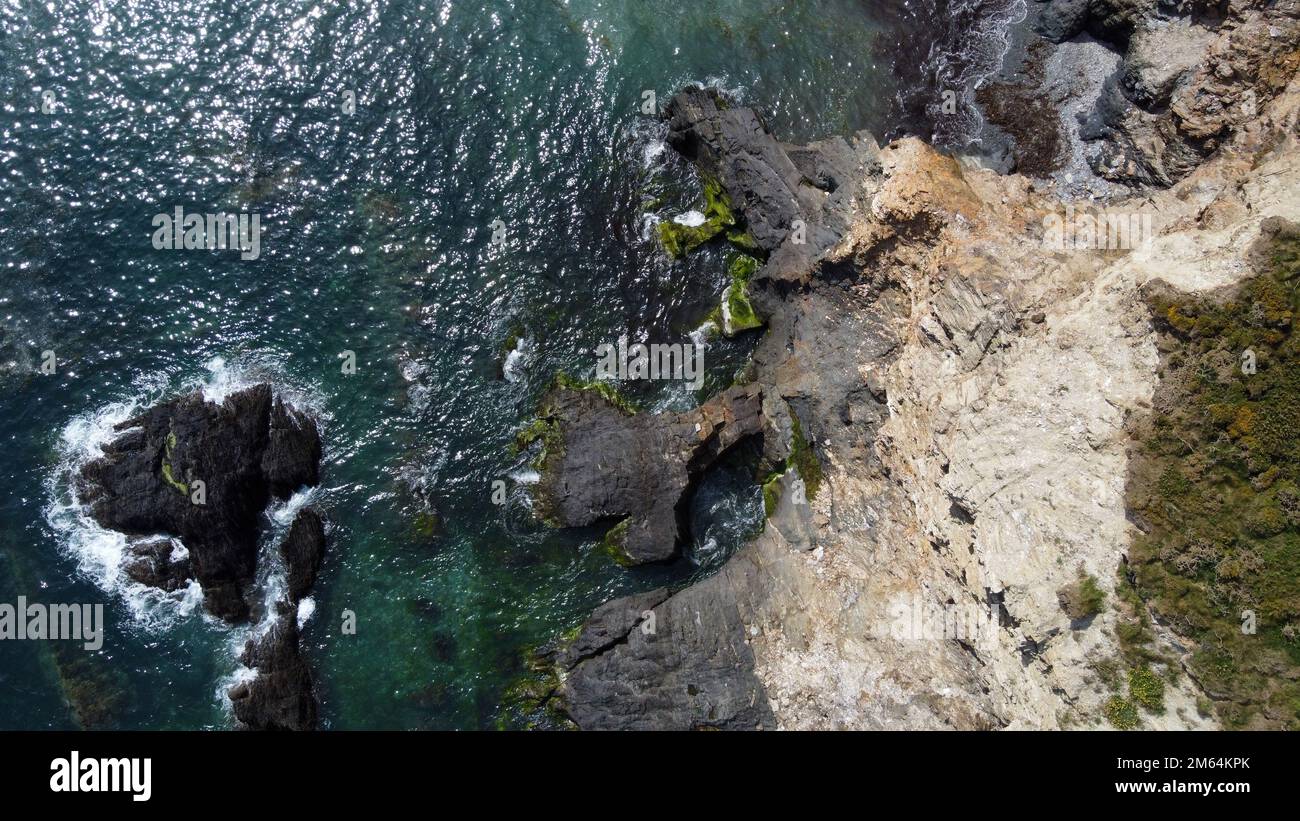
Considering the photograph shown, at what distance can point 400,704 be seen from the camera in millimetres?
25281

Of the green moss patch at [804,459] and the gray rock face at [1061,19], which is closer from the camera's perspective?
the green moss patch at [804,459]

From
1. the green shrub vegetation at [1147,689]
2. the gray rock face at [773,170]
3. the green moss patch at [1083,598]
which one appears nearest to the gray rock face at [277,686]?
the gray rock face at [773,170]

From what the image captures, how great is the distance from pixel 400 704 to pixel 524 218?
16070 millimetres

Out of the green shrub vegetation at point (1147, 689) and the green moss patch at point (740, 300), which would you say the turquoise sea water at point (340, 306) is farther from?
the green shrub vegetation at point (1147, 689)

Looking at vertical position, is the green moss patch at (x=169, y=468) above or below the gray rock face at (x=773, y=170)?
below

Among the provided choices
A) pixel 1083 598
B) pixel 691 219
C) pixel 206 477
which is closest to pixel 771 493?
pixel 691 219

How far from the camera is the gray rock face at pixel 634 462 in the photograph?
25.3 metres

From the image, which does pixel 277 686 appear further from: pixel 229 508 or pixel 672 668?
pixel 672 668

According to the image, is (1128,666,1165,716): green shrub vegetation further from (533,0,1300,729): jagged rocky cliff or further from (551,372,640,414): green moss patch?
(551,372,640,414): green moss patch

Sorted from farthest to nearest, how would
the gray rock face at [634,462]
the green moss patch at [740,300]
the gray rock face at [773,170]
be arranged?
the green moss patch at [740,300] < the gray rock face at [634,462] < the gray rock face at [773,170]

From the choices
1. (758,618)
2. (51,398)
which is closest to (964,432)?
(758,618)

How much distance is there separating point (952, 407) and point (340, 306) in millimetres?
18698

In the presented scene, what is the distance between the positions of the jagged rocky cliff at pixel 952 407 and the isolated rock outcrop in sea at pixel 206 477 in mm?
10484

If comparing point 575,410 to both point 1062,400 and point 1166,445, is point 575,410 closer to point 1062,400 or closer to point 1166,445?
point 1062,400
